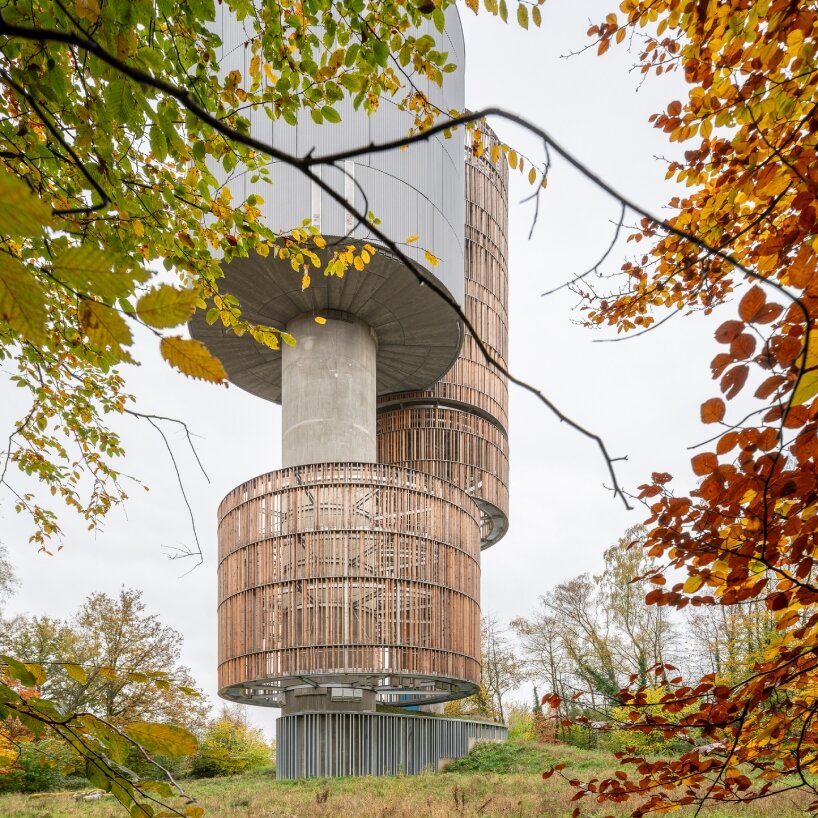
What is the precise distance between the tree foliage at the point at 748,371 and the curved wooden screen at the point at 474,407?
53.5ft

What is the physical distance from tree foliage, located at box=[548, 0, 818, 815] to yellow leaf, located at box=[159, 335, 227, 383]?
2.94 ft

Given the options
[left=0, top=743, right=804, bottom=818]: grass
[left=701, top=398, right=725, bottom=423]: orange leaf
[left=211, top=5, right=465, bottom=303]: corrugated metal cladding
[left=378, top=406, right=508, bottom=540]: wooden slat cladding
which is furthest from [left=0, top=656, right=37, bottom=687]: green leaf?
[left=378, top=406, right=508, bottom=540]: wooden slat cladding

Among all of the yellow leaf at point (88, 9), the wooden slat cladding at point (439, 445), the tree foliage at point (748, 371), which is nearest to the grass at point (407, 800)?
the wooden slat cladding at point (439, 445)

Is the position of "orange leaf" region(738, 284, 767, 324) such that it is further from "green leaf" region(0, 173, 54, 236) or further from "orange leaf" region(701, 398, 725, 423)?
"green leaf" region(0, 173, 54, 236)

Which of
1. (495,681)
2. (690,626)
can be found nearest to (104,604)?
(495,681)

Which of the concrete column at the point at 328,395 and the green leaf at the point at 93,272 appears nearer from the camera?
the green leaf at the point at 93,272

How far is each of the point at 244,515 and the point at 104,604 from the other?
892 cm

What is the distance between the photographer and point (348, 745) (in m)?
16.0

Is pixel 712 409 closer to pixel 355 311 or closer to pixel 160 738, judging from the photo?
pixel 160 738

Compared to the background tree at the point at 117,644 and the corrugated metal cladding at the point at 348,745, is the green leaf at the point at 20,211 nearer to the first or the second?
the corrugated metal cladding at the point at 348,745

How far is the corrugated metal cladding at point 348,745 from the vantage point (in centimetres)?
1580

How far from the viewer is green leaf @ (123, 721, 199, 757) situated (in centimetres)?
158

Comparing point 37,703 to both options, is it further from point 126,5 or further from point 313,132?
point 313,132

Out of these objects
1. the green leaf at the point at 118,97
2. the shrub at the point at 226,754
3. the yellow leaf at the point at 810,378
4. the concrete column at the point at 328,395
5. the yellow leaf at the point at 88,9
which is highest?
the concrete column at the point at 328,395
